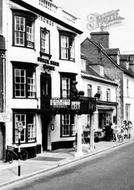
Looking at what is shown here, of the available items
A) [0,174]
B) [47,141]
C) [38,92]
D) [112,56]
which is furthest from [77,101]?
→ [112,56]

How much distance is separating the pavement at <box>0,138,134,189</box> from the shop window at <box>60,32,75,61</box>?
677 cm

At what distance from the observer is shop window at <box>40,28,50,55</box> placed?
26656 mm

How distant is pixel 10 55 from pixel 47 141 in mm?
7446

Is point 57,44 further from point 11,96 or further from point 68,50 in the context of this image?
point 11,96

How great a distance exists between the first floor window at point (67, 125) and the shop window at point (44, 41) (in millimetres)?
5386

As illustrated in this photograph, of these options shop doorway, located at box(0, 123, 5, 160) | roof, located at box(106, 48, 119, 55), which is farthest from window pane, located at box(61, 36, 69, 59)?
roof, located at box(106, 48, 119, 55)

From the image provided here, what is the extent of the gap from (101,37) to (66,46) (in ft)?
80.1

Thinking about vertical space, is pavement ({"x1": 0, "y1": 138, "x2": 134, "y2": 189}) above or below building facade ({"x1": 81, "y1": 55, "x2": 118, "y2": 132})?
below

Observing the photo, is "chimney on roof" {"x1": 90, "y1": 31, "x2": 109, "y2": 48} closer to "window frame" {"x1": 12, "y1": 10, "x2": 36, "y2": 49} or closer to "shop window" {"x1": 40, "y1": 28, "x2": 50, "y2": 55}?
"shop window" {"x1": 40, "y1": 28, "x2": 50, "y2": 55}

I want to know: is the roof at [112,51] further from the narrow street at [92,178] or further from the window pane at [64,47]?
the narrow street at [92,178]

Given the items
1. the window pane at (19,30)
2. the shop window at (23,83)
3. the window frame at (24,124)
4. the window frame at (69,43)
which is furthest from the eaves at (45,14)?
the window frame at (24,124)

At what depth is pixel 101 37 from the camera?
5334cm

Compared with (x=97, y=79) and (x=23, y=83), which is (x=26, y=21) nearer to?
(x=23, y=83)

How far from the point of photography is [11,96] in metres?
23.9
